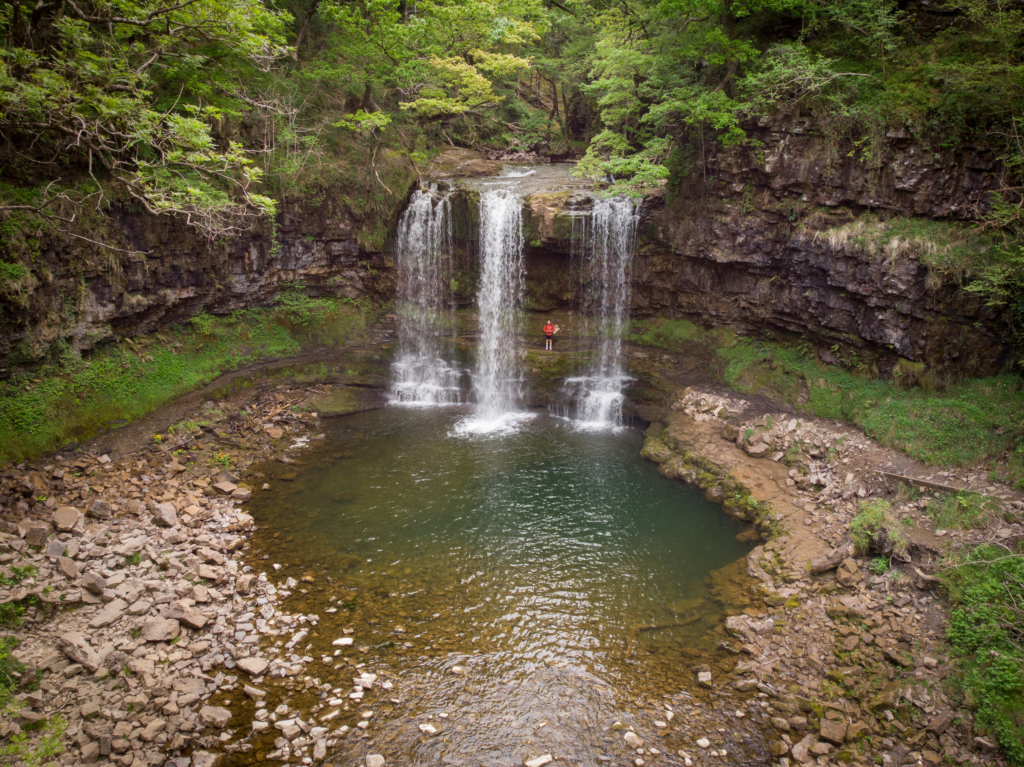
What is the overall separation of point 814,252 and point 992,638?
10.2 meters

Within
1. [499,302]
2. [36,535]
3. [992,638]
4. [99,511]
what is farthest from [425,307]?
[992,638]

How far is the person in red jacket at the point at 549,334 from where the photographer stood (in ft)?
60.6

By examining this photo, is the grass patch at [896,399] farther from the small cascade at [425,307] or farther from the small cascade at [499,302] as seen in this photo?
the small cascade at [425,307]

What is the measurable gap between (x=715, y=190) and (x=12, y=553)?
61.4 ft

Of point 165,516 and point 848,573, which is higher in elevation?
point 165,516

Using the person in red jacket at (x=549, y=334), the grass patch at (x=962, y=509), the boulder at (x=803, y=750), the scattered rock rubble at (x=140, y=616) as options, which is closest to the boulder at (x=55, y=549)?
the scattered rock rubble at (x=140, y=616)

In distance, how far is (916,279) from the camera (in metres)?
12.4

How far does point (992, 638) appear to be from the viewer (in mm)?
7035

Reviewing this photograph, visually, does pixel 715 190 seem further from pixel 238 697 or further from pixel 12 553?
pixel 12 553

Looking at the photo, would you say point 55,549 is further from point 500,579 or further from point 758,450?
point 758,450

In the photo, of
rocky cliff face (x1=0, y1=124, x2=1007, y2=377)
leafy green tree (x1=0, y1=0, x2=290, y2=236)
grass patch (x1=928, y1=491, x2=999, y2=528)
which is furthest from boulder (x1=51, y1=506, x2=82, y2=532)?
grass patch (x1=928, y1=491, x2=999, y2=528)

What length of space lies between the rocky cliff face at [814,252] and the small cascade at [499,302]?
4.49 metres

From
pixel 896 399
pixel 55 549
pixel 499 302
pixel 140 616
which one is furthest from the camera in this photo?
pixel 499 302

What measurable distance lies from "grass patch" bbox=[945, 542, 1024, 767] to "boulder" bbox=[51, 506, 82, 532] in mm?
14331
